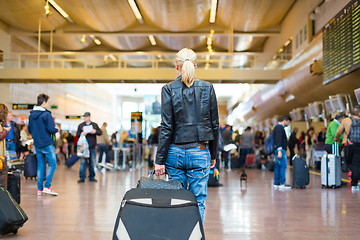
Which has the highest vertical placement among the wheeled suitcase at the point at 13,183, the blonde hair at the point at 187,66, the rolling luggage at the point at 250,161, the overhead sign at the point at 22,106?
the overhead sign at the point at 22,106

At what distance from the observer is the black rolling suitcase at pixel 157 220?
2385mm

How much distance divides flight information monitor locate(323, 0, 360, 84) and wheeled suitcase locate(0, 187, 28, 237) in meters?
8.13

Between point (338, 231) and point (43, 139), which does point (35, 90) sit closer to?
point (43, 139)

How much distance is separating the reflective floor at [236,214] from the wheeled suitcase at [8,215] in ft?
0.39

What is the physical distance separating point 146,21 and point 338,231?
20828 mm

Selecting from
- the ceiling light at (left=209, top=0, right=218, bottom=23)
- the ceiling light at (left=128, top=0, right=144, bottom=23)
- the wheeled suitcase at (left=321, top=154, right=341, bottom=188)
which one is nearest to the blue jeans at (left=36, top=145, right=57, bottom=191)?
the wheeled suitcase at (left=321, top=154, right=341, bottom=188)

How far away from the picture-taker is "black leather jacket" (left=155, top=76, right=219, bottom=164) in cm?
308

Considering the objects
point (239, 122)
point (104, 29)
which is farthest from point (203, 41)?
point (239, 122)

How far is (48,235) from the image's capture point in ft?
13.6

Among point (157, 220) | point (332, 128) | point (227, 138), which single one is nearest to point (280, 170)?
point (332, 128)

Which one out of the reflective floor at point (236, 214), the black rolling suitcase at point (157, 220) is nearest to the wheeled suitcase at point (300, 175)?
the reflective floor at point (236, 214)

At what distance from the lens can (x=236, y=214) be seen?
17.9ft

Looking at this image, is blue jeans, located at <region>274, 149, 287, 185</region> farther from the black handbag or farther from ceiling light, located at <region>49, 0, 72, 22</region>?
ceiling light, located at <region>49, 0, 72, 22</region>

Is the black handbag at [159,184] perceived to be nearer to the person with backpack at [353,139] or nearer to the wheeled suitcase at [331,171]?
the person with backpack at [353,139]
